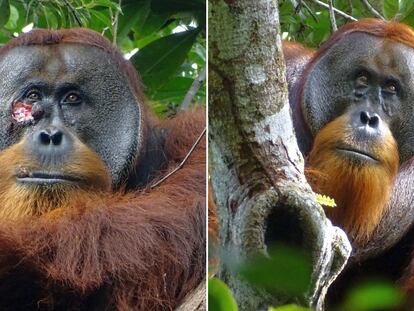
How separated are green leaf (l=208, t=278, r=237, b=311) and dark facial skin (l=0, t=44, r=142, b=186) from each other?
86 cm

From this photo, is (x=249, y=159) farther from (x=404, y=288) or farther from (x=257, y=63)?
(x=404, y=288)

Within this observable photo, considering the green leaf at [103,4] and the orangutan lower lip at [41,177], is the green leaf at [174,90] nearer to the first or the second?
the green leaf at [103,4]

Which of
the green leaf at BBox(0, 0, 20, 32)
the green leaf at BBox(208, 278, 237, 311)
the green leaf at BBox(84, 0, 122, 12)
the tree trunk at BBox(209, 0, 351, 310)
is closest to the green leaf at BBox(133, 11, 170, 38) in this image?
the green leaf at BBox(84, 0, 122, 12)

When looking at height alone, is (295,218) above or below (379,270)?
above

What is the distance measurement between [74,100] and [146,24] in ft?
1.08

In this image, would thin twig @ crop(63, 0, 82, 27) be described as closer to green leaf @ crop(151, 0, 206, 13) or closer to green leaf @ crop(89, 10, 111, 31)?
green leaf @ crop(89, 10, 111, 31)

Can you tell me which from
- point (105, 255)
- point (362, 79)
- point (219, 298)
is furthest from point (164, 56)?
point (219, 298)

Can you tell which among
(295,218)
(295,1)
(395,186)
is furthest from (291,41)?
(295,218)

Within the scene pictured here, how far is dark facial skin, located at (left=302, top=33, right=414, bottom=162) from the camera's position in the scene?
1692 mm

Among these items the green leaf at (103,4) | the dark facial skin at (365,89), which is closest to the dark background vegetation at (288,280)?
the dark facial skin at (365,89)

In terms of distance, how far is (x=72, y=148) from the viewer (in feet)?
5.49

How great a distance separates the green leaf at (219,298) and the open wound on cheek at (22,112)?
3.05ft

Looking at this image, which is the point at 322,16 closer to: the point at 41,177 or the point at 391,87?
the point at 391,87

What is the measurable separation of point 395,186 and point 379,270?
0.20 metres
